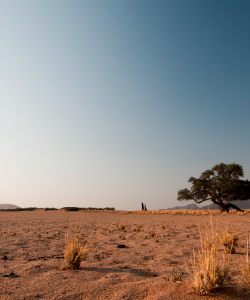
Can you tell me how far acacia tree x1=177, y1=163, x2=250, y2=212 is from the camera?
101 feet

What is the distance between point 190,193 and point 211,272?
3360cm

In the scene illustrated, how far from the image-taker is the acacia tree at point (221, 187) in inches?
1216

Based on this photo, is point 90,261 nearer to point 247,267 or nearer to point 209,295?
point 209,295

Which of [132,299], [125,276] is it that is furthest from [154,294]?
[125,276]

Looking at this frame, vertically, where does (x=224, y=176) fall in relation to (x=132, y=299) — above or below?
above

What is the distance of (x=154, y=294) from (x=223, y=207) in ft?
108

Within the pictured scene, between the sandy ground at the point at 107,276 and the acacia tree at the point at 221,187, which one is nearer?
the sandy ground at the point at 107,276

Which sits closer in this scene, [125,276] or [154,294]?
[154,294]

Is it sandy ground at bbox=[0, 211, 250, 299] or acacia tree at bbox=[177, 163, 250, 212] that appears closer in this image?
sandy ground at bbox=[0, 211, 250, 299]

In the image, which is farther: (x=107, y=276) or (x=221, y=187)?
(x=221, y=187)

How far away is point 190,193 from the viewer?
34.8 m

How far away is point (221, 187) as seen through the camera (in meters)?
31.1

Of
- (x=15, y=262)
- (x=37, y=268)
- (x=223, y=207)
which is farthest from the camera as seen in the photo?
(x=223, y=207)

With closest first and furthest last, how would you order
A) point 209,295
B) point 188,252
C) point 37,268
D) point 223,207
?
1. point 209,295
2. point 37,268
3. point 188,252
4. point 223,207
